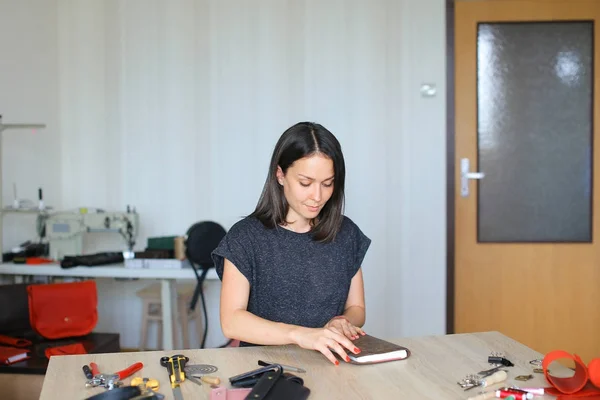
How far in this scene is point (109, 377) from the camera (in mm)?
1293

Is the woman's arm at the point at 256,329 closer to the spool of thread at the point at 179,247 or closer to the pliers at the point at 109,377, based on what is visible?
the pliers at the point at 109,377

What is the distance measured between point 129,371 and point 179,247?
74.8 inches

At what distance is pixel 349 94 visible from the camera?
386 cm

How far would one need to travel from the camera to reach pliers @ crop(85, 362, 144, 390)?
127 centimetres

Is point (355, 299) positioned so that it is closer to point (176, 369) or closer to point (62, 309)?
point (176, 369)

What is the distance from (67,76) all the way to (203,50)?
0.89 meters

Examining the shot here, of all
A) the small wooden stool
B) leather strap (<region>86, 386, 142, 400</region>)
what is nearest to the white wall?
the small wooden stool

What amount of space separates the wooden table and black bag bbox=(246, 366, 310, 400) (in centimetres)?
3

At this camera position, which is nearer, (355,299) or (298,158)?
(298,158)

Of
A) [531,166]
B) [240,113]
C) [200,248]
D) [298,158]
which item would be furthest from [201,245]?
[531,166]

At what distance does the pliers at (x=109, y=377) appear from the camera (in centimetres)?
127

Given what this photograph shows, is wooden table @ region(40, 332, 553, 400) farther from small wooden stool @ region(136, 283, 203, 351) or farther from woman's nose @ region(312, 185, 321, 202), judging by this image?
small wooden stool @ region(136, 283, 203, 351)

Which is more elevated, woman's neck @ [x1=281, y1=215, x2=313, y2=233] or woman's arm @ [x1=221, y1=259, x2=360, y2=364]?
woman's neck @ [x1=281, y1=215, x2=313, y2=233]

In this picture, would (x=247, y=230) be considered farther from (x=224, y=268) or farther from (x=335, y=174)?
(x=335, y=174)
